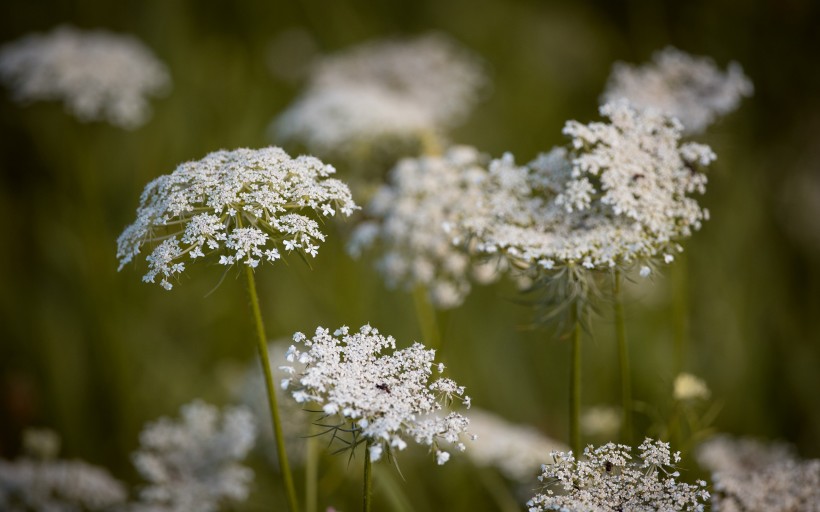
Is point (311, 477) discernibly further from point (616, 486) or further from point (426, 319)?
point (616, 486)

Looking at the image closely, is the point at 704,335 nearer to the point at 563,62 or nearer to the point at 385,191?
the point at 385,191

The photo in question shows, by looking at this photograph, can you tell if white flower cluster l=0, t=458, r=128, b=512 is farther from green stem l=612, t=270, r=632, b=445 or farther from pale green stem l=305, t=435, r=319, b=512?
green stem l=612, t=270, r=632, b=445

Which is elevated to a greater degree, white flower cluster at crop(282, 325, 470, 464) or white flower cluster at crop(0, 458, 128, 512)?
white flower cluster at crop(0, 458, 128, 512)

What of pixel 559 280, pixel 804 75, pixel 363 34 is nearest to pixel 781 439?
pixel 559 280

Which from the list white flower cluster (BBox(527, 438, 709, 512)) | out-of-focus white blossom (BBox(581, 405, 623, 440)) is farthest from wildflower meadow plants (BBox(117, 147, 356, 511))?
out-of-focus white blossom (BBox(581, 405, 623, 440))

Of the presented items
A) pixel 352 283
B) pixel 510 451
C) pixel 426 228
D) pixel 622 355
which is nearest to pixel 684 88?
pixel 426 228
